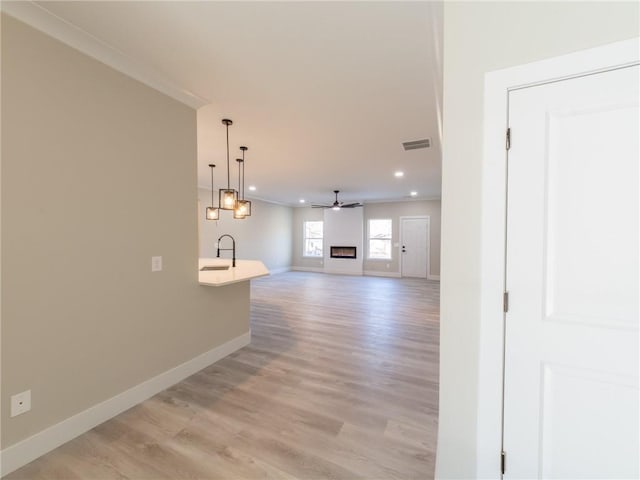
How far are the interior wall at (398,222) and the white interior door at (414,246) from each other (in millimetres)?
139

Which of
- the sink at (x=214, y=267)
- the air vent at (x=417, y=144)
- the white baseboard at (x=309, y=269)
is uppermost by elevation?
the air vent at (x=417, y=144)

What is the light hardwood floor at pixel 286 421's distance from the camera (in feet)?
5.30

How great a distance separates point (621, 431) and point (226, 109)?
3.42 metres

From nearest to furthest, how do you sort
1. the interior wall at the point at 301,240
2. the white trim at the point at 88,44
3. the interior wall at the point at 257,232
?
the white trim at the point at 88,44 → the interior wall at the point at 257,232 → the interior wall at the point at 301,240

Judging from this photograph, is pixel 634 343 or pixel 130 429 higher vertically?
pixel 634 343

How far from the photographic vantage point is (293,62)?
204cm

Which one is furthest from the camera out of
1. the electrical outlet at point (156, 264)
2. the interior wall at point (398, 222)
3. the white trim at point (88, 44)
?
the interior wall at point (398, 222)

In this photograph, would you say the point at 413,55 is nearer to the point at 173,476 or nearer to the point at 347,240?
the point at 173,476

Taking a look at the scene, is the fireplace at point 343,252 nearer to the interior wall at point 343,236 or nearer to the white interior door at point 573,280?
the interior wall at point 343,236

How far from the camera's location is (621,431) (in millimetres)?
1094

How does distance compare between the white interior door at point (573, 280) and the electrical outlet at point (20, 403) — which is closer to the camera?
the white interior door at point (573, 280)

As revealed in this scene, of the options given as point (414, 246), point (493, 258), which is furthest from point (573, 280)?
point (414, 246)

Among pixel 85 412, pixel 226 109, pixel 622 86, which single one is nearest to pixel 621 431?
pixel 622 86

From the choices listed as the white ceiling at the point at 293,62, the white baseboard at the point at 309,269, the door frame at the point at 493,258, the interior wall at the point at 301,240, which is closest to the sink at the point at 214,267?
the white ceiling at the point at 293,62
